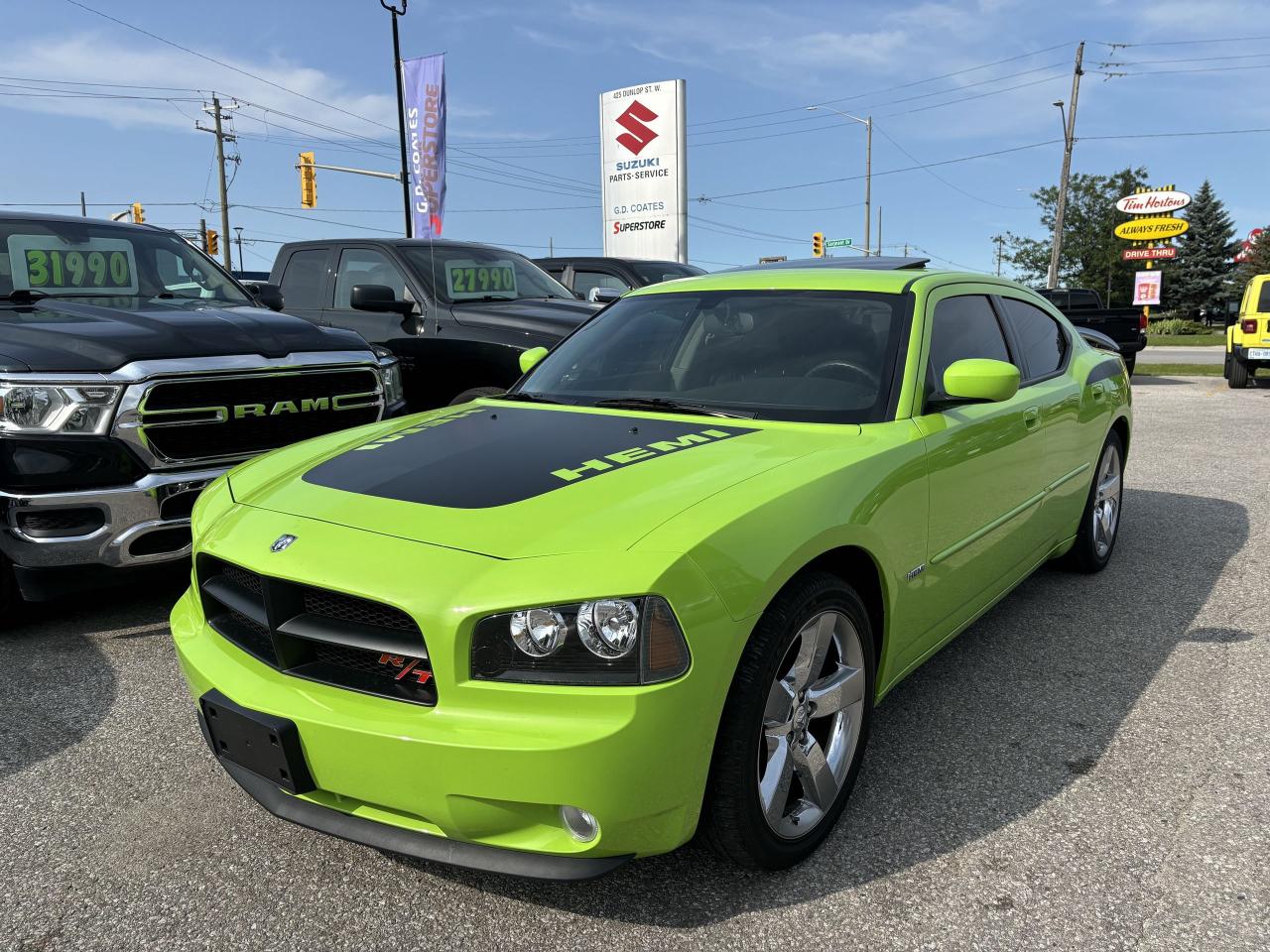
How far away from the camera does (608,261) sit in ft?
35.7

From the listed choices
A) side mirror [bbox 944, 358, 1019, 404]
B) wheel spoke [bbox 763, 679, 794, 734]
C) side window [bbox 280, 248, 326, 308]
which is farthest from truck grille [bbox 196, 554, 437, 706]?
side window [bbox 280, 248, 326, 308]

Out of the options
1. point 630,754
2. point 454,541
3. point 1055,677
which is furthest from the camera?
point 1055,677

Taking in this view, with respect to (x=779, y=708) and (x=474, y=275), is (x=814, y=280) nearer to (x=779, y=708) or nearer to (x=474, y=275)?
(x=779, y=708)

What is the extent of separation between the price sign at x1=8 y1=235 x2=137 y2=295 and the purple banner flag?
1174 centimetres

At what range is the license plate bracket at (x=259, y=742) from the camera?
2102 millimetres

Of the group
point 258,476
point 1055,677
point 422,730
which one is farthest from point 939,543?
point 258,476

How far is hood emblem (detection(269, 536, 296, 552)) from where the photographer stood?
7.55 ft

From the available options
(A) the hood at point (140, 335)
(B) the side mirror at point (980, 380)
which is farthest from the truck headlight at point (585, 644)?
(A) the hood at point (140, 335)

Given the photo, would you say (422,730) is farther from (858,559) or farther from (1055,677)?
(1055,677)

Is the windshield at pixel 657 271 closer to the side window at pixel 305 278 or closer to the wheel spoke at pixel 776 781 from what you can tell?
the side window at pixel 305 278

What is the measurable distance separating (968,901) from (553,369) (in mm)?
2409

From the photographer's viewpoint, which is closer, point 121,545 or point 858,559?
point 858,559

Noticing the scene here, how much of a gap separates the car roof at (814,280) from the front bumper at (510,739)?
1.87 m

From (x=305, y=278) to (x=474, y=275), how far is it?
1.50 metres
